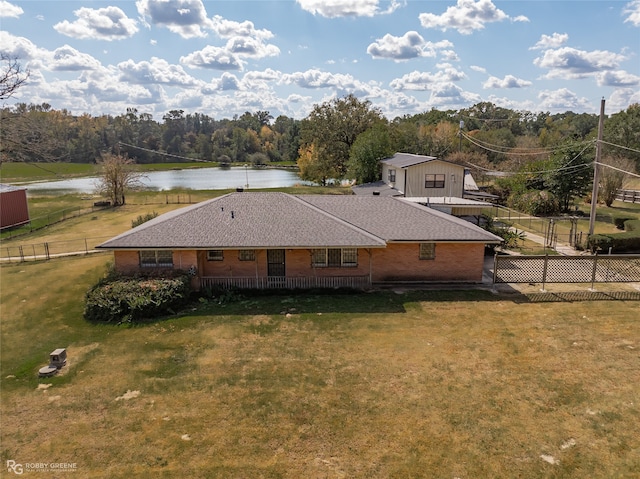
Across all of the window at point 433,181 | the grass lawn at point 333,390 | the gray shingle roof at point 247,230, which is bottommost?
the grass lawn at point 333,390

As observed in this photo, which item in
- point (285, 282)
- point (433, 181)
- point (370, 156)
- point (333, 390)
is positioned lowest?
point (333, 390)

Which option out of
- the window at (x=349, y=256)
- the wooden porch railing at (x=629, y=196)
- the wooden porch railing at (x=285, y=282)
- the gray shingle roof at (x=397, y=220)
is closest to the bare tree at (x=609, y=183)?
the wooden porch railing at (x=629, y=196)

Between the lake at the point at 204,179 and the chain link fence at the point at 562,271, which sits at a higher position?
the lake at the point at 204,179

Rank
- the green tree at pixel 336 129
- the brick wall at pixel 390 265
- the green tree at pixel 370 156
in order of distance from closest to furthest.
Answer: the brick wall at pixel 390 265
the green tree at pixel 370 156
the green tree at pixel 336 129

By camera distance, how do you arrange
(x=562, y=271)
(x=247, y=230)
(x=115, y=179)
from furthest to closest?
(x=115, y=179), (x=562, y=271), (x=247, y=230)

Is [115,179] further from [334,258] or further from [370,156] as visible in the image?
[334,258]

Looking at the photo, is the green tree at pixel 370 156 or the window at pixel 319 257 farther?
the green tree at pixel 370 156

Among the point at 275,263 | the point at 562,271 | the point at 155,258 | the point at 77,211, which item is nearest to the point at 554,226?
the point at 562,271

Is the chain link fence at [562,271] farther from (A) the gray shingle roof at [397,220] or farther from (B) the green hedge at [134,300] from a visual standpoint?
(B) the green hedge at [134,300]

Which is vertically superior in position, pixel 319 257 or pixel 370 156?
pixel 370 156
